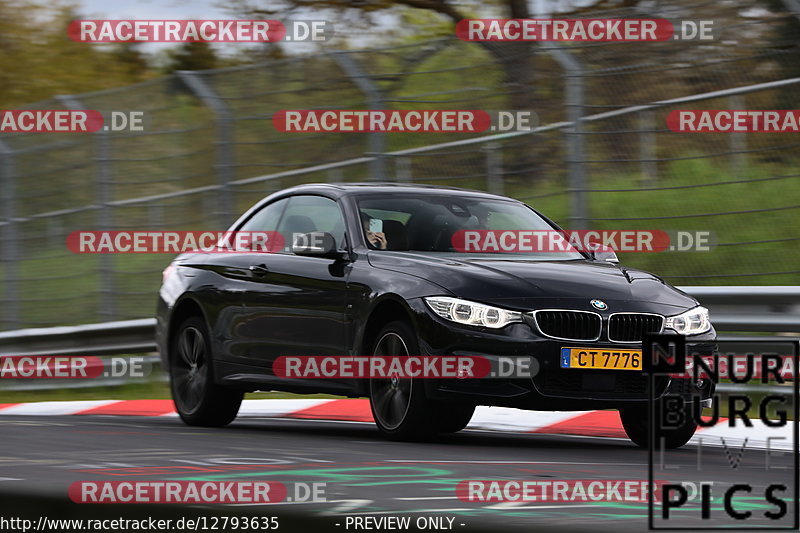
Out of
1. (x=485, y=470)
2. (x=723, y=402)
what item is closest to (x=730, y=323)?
(x=723, y=402)

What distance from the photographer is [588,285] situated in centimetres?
862

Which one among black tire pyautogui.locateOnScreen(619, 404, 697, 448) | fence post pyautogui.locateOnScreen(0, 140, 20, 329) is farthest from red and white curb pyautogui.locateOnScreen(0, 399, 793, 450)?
fence post pyautogui.locateOnScreen(0, 140, 20, 329)

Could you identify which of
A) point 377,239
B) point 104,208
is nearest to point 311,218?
point 377,239

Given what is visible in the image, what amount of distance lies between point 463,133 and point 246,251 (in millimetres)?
3213

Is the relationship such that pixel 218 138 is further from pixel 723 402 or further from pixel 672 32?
pixel 723 402

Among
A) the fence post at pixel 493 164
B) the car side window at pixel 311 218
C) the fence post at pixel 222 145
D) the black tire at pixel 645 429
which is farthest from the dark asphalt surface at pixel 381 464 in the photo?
the fence post at pixel 222 145

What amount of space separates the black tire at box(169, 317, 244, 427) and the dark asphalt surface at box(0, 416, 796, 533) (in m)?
0.16

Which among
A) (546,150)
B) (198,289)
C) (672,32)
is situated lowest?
(198,289)

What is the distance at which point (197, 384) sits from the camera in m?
10.6

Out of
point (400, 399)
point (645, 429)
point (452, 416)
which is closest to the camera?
point (400, 399)

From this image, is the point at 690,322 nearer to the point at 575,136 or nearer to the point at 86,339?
the point at 575,136

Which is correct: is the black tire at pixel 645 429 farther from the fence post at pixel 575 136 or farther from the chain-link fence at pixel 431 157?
the fence post at pixel 575 136

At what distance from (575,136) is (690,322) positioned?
3409mm

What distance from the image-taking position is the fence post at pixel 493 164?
12.7 m
